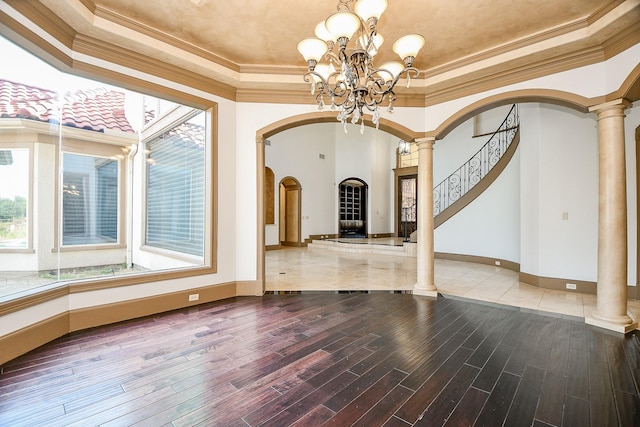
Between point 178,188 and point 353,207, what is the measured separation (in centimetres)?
873

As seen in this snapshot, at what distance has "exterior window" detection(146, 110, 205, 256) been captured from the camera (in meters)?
4.32

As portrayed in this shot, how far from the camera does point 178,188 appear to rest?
4.61 m

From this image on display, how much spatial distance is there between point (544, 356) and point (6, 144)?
17.5ft

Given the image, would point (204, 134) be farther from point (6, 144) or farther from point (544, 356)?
point (544, 356)

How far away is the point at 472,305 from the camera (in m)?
4.03

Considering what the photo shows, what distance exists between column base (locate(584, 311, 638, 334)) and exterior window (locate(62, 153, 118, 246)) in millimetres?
6124

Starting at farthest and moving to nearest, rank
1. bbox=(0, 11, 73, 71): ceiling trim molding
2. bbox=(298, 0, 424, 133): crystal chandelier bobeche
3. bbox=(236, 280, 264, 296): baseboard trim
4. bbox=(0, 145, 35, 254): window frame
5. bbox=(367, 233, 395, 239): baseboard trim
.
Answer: bbox=(367, 233, 395, 239): baseboard trim < bbox=(236, 280, 264, 296): baseboard trim < bbox=(0, 145, 35, 254): window frame < bbox=(0, 11, 73, 71): ceiling trim molding < bbox=(298, 0, 424, 133): crystal chandelier bobeche

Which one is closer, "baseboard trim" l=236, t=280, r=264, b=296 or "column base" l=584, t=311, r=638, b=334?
"column base" l=584, t=311, r=638, b=334

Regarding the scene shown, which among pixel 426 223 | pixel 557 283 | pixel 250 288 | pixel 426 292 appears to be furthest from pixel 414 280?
pixel 250 288

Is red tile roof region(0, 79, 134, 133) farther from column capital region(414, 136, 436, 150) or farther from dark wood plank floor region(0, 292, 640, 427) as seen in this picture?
column capital region(414, 136, 436, 150)

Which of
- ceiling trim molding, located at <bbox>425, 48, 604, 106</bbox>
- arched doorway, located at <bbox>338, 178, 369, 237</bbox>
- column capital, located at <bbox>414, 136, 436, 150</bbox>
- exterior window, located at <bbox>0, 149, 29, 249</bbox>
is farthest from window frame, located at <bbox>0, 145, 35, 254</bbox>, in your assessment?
arched doorway, located at <bbox>338, 178, 369, 237</bbox>

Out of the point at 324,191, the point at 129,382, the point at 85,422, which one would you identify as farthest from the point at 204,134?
the point at 324,191

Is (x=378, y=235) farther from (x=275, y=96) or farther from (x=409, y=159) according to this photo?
(x=275, y=96)

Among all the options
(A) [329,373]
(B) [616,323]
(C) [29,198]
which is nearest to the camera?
(A) [329,373]
